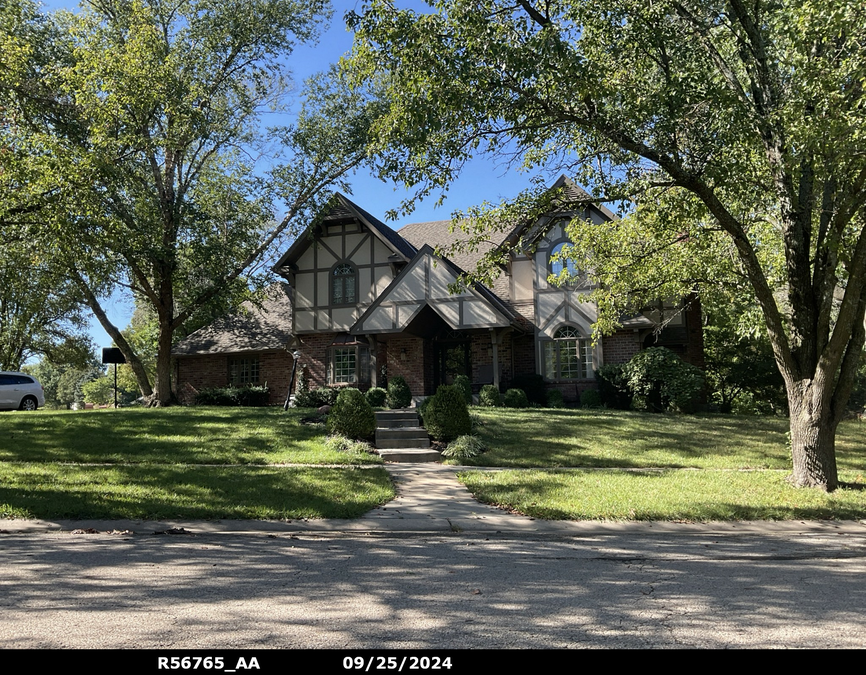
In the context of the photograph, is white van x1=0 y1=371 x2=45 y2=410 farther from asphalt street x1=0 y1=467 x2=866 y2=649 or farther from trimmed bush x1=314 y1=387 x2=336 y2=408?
asphalt street x1=0 y1=467 x2=866 y2=649

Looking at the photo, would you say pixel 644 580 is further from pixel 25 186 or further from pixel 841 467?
pixel 25 186

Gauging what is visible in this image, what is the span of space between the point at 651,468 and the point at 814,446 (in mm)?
2948

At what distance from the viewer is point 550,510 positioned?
8.40 meters

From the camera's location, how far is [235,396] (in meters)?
24.8

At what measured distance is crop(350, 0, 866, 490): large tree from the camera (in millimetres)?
8562

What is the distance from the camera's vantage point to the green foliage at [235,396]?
978 inches

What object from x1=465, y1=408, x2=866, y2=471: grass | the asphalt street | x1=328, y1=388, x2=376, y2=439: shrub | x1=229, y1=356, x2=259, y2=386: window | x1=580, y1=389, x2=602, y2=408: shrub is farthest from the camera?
x1=229, y1=356, x2=259, y2=386: window

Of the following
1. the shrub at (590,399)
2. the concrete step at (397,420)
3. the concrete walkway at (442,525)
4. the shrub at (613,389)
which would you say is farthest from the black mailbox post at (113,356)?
the concrete walkway at (442,525)

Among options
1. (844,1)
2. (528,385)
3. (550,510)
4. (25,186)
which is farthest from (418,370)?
(844,1)

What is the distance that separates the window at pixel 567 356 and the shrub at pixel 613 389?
1195mm

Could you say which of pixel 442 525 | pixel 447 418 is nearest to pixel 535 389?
pixel 447 418

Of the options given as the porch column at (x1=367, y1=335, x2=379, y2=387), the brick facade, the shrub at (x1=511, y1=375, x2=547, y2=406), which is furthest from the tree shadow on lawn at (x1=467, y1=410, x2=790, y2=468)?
the brick facade

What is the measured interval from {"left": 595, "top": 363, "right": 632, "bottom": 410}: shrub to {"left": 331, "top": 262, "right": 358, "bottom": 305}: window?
Result: 9.85 metres

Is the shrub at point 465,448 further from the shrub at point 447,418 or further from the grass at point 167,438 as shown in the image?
the grass at point 167,438
